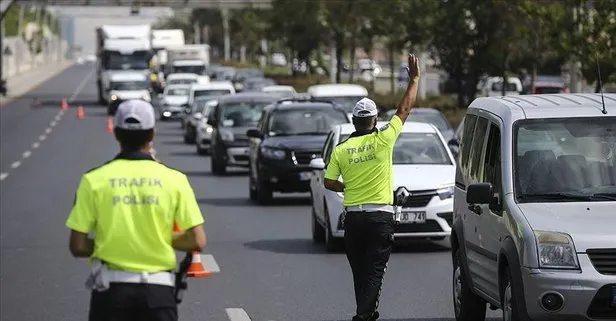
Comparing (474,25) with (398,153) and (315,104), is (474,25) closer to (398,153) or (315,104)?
(315,104)

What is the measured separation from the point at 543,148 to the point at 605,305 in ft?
5.15

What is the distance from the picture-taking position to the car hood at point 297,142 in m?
25.5

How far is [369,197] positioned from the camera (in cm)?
1119

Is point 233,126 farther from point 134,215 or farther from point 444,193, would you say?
point 134,215

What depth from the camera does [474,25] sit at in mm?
46938

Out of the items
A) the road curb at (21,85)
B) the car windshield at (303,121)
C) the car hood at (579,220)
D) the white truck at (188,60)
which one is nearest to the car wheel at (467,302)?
the car hood at (579,220)

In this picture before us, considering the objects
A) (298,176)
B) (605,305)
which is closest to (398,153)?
(298,176)

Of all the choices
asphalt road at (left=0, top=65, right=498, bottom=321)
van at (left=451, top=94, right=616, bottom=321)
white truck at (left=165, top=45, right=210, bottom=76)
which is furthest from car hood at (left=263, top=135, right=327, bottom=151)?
white truck at (left=165, top=45, right=210, bottom=76)

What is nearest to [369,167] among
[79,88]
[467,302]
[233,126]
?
[467,302]

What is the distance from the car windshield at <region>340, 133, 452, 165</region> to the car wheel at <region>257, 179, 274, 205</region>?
244 inches

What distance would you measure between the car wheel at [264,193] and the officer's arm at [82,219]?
18.4 meters

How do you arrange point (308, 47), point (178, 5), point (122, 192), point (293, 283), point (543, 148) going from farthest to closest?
point (178, 5) → point (308, 47) → point (293, 283) → point (543, 148) → point (122, 192)

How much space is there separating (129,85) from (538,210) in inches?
2337

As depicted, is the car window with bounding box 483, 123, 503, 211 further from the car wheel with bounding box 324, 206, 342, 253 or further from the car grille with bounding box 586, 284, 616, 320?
the car wheel with bounding box 324, 206, 342, 253
